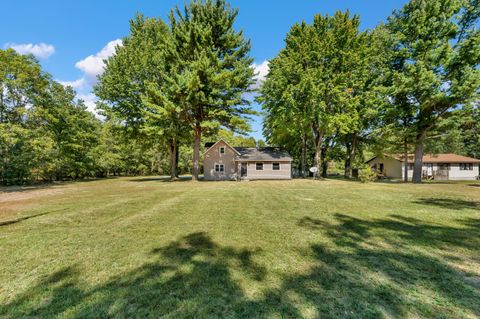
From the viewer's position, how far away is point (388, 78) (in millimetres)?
20719

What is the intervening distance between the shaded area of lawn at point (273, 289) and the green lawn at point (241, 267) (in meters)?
0.02

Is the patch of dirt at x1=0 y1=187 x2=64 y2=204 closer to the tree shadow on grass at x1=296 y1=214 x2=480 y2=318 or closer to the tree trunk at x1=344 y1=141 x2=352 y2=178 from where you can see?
the tree shadow on grass at x1=296 y1=214 x2=480 y2=318

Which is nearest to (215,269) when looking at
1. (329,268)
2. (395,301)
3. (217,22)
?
(329,268)

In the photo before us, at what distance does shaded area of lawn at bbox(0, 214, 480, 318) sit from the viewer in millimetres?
2621

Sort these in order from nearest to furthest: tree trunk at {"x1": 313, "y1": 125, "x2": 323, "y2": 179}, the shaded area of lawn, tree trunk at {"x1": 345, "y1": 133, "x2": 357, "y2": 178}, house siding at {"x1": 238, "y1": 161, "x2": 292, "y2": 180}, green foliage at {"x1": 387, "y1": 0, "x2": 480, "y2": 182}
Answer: the shaded area of lawn → green foliage at {"x1": 387, "y1": 0, "x2": 480, "y2": 182} → tree trunk at {"x1": 313, "y1": 125, "x2": 323, "y2": 179} → house siding at {"x1": 238, "y1": 161, "x2": 292, "y2": 180} → tree trunk at {"x1": 345, "y1": 133, "x2": 357, "y2": 178}

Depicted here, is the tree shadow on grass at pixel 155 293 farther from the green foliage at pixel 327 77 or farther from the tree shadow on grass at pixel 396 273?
the green foliage at pixel 327 77

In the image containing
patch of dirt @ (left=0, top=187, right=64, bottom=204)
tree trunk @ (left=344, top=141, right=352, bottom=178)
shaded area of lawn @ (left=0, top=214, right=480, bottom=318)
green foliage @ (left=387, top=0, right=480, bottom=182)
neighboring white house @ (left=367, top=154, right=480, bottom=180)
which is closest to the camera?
shaded area of lawn @ (left=0, top=214, right=480, bottom=318)

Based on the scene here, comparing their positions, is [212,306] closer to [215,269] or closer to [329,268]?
[215,269]

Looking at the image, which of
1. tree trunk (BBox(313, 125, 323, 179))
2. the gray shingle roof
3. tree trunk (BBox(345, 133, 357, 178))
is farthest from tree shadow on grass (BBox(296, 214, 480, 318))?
tree trunk (BBox(345, 133, 357, 178))

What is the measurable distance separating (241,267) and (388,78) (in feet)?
79.4

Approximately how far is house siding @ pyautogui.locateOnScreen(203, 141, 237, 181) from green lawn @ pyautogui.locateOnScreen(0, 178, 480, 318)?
1994 cm

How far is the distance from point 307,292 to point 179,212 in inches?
239

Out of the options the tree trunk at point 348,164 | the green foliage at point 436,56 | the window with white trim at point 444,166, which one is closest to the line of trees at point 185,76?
the green foliage at point 436,56

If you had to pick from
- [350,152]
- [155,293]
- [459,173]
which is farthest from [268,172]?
[459,173]
